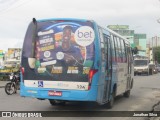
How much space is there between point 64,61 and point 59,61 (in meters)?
0.15

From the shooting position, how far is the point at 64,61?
1244cm

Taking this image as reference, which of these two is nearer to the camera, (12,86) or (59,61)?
(59,61)

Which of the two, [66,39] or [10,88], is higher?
[66,39]

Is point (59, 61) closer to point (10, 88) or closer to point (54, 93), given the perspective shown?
point (54, 93)

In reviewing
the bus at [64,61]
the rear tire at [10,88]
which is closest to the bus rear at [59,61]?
the bus at [64,61]

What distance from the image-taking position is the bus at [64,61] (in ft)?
40.0

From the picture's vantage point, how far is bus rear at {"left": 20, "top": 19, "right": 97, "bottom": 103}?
480 inches

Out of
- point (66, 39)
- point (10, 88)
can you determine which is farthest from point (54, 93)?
point (10, 88)

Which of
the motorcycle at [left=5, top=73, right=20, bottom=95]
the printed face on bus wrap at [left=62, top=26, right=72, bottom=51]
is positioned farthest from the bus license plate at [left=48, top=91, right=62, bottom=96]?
the motorcycle at [left=5, top=73, right=20, bottom=95]

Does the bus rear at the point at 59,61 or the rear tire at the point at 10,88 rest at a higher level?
the bus rear at the point at 59,61

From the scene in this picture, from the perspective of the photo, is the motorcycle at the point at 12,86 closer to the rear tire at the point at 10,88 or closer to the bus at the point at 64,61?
the rear tire at the point at 10,88

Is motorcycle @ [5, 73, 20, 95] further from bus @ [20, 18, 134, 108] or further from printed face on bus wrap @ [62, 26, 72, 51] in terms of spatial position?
printed face on bus wrap @ [62, 26, 72, 51]

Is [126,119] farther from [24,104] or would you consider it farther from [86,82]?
Result: [24,104]

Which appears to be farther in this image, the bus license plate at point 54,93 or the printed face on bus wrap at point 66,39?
the printed face on bus wrap at point 66,39
